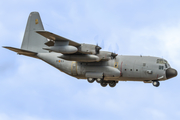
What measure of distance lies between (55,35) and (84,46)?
2636mm

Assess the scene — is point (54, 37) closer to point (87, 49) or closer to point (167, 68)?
point (87, 49)

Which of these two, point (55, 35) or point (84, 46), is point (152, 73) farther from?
point (55, 35)

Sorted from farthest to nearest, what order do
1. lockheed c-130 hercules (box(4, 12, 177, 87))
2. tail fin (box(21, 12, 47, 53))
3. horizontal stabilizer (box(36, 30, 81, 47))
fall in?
tail fin (box(21, 12, 47, 53)), lockheed c-130 hercules (box(4, 12, 177, 87)), horizontal stabilizer (box(36, 30, 81, 47))

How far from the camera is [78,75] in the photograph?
91.8 ft

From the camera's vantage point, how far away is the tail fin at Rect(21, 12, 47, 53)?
30.2m

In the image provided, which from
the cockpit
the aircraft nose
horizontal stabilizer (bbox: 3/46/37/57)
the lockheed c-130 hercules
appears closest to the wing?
the lockheed c-130 hercules

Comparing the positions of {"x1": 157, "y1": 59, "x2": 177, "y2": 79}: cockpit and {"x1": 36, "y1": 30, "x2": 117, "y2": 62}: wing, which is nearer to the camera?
{"x1": 36, "y1": 30, "x2": 117, "y2": 62}: wing

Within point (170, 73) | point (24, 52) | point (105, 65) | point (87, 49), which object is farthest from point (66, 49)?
point (170, 73)

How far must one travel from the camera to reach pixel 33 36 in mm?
30594

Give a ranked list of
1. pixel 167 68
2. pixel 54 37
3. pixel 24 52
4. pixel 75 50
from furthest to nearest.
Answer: pixel 24 52, pixel 167 68, pixel 75 50, pixel 54 37

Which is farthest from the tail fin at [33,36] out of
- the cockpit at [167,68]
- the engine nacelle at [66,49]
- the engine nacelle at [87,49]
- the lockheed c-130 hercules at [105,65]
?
the cockpit at [167,68]

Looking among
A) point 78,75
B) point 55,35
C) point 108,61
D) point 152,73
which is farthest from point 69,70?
point 152,73

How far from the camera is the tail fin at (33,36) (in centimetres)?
3020

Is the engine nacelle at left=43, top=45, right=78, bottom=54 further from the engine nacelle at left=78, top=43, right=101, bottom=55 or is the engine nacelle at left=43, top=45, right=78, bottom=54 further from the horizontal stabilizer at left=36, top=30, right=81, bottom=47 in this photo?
the engine nacelle at left=78, top=43, right=101, bottom=55
